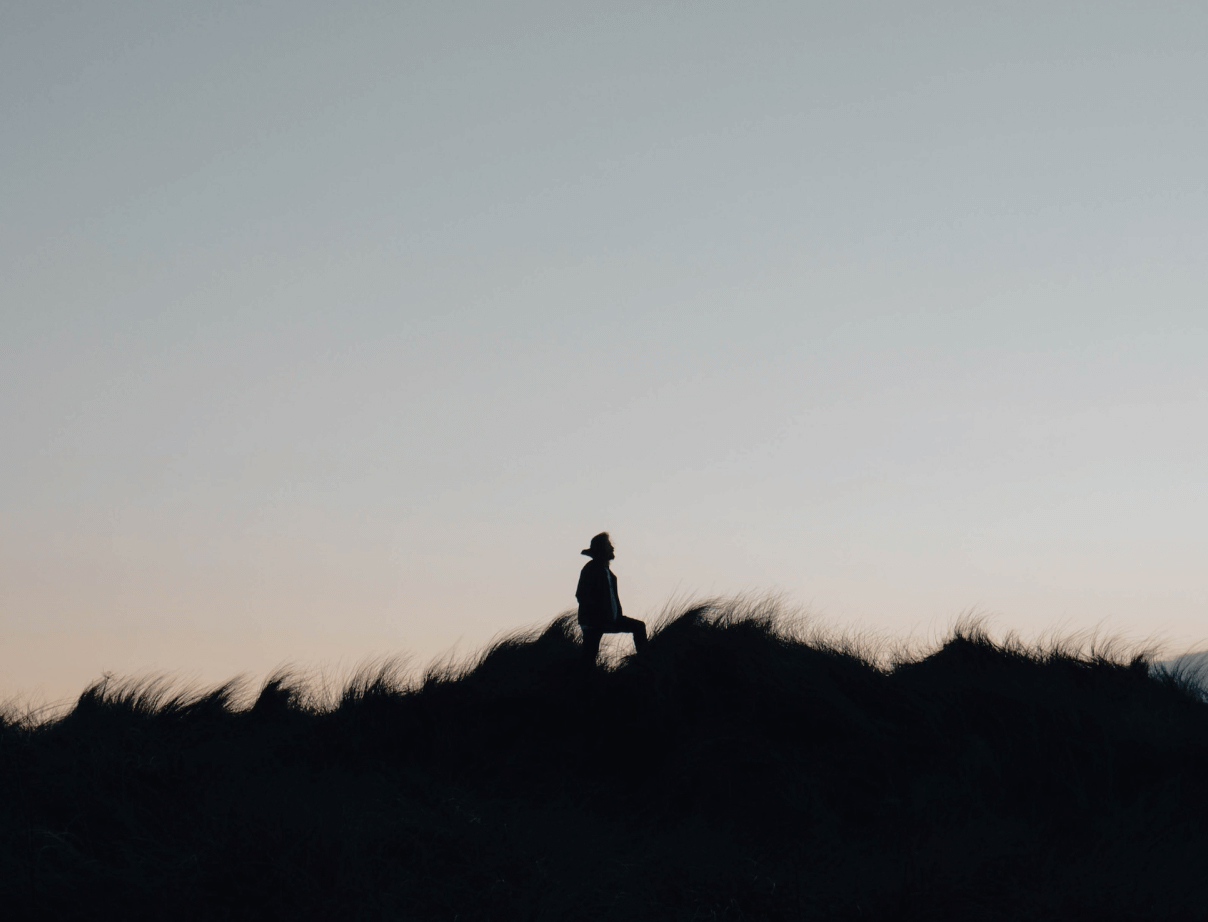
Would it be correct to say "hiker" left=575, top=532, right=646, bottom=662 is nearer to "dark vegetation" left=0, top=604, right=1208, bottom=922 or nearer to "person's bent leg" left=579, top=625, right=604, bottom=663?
"person's bent leg" left=579, top=625, right=604, bottom=663

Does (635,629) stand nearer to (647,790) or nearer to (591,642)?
(591,642)

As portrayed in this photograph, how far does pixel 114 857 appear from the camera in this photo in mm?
8352

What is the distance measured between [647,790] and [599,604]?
219 centimetres

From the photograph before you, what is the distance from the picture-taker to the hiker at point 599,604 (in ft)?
39.0

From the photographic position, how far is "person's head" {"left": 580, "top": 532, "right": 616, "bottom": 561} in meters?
12.1

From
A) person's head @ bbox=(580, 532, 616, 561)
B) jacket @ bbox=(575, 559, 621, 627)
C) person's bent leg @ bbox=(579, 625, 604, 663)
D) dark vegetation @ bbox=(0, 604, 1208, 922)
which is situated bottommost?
dark vegetation @ bbox=(0, 604, 1208, 922)

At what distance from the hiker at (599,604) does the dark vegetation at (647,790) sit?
0.44 m

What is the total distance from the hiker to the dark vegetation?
440 mm

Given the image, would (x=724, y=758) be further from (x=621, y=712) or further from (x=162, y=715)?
(x=162, y=715)

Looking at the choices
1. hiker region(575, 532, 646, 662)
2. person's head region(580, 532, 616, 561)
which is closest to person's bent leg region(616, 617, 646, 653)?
hiker region(575, 532, 646, 662)

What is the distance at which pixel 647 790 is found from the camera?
10.7 meters

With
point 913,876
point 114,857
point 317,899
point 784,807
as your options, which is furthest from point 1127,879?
point 114,857

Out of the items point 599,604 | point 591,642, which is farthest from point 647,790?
point 599,604

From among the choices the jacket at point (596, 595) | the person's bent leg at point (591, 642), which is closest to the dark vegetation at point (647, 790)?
the person's bent leg at point (591, 642)
